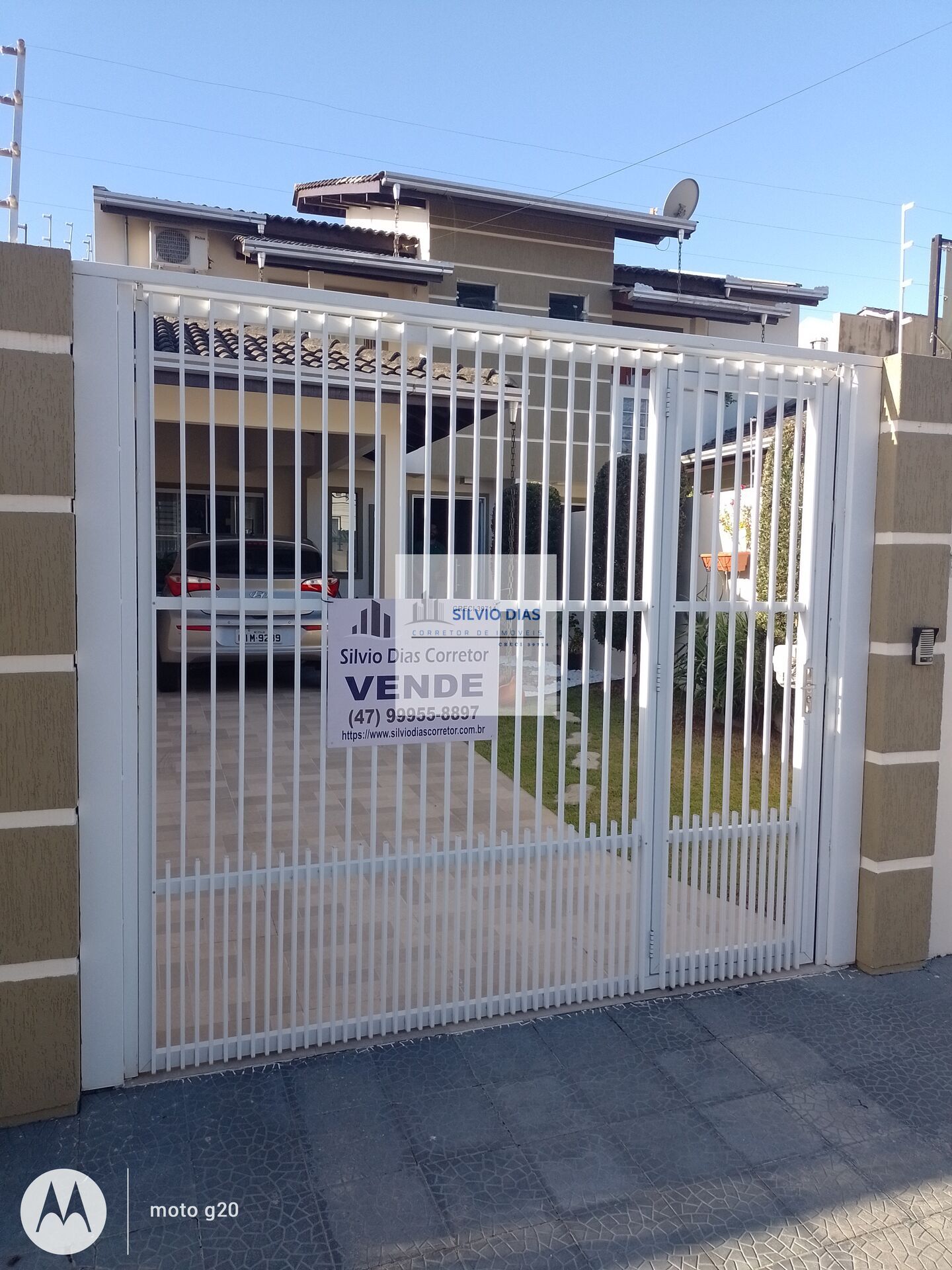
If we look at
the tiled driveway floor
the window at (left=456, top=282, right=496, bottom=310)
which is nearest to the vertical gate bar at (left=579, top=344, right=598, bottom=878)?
the tiled driveway floor

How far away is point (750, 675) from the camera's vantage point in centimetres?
381

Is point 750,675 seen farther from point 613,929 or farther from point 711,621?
point 613,929

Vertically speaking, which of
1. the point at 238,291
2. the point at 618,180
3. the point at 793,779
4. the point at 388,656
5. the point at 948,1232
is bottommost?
the point at 948,1232

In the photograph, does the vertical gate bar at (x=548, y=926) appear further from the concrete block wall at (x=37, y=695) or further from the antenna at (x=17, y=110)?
the antenna at (x=17, y=110)

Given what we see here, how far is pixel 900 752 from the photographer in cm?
392

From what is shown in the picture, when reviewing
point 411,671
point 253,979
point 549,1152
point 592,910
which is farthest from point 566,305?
point 549,1152

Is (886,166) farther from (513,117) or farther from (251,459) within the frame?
(251,459)

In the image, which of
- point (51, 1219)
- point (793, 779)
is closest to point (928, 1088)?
point (793, 779)

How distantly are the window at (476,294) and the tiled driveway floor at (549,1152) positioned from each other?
14.2m

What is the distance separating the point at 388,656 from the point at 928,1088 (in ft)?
7.69

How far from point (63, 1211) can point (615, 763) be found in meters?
5.55

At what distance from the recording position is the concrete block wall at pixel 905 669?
3826 mm

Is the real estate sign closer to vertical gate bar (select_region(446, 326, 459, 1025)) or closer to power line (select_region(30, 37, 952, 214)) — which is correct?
vertical gate bar (select_region(446, 326, 459, 1025))

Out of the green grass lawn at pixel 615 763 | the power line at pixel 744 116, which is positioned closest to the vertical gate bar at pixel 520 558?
the green grass lawn at pixel 615 763
